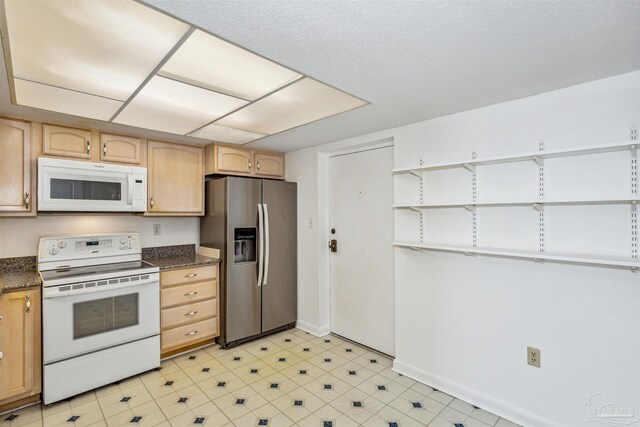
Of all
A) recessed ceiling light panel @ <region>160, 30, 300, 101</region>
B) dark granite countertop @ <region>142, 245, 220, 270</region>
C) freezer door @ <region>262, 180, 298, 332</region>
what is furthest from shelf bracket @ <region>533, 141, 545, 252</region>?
dark granite countertop @ <region>142, 245, 220, 270</region>

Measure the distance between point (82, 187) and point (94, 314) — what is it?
1.06m

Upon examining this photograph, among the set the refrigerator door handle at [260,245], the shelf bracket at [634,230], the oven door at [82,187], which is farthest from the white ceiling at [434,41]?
the refrigerator door handle at [260,245]

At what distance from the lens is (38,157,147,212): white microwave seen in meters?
2.48

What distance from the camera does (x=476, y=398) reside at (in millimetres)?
2270

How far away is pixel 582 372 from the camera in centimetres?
187

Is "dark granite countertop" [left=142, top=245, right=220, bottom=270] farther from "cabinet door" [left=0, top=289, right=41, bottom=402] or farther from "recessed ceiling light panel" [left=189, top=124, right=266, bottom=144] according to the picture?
"recessed ceiling light panel" [left=189, top=124, right=266, bottom=144]

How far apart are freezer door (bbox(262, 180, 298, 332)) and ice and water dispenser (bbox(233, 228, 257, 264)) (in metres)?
0.15

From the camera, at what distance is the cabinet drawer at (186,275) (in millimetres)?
2915

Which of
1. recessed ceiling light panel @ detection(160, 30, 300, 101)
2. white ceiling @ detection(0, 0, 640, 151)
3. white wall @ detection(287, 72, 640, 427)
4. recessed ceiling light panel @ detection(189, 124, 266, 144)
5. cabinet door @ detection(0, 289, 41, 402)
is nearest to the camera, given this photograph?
white ceiling @ detection(0, 0, 640, 151)

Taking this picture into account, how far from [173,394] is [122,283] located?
97 cm

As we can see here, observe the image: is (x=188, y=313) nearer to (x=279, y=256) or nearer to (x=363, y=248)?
(x=279, y=256)

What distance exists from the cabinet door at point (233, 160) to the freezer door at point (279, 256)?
0.97ft

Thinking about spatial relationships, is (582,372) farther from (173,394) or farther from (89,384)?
(89,384)

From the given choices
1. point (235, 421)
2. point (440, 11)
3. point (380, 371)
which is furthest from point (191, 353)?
point (440, 11)
